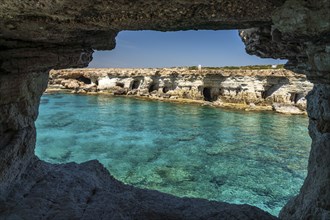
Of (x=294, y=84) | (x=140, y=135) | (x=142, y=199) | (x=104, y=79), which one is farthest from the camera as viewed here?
(x=104, y=79)

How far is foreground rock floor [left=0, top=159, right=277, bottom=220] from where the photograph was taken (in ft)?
19.0

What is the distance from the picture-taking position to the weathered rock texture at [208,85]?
3822 cm

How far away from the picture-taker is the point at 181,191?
12.6 m

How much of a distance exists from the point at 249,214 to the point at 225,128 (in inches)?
846

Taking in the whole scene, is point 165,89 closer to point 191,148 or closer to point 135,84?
point 135,84

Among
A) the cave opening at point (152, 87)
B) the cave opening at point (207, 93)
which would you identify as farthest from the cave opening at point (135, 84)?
the cave opening at point (207, 93)

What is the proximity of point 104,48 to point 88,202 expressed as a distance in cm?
373

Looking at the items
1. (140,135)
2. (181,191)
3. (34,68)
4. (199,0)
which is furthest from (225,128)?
(199,0)

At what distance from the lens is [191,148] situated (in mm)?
20078

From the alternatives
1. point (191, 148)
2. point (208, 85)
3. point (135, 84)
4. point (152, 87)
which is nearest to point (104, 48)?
point (191, 148)

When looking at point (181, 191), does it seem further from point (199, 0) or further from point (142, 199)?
point (199, 0)

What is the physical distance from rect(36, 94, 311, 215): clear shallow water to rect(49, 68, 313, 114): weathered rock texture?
509cm

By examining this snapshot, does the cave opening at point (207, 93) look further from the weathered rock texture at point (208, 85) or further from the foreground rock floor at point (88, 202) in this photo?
the foreground rock floor at point (88, 202)

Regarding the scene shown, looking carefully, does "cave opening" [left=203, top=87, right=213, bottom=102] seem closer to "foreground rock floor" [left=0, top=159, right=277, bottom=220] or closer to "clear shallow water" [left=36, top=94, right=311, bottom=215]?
"clear shallow water" [left=36, top=94, right=311, bottom=215]
